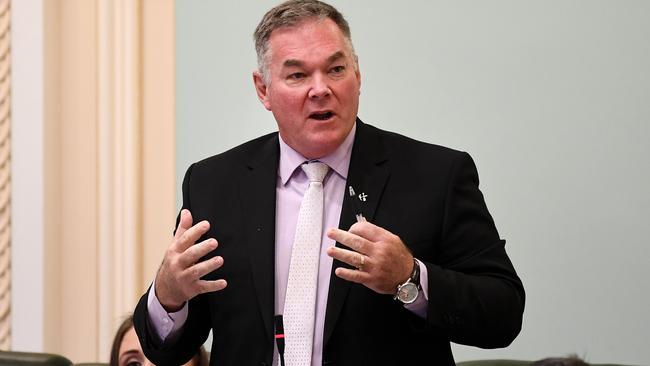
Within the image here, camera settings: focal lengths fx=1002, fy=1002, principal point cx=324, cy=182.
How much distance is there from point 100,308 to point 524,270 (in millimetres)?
1612

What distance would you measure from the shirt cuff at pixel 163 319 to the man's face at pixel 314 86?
448 mm

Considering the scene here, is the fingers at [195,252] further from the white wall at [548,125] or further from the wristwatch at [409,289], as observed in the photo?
the white wall at [548,125]

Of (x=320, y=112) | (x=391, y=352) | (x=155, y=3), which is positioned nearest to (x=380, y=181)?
(x=320, y=112)

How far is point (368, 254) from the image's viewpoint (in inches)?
72.9

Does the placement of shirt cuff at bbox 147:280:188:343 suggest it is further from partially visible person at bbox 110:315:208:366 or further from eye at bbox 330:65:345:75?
partially visible person at bbox 110:315:208:366

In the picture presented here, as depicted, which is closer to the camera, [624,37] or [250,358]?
[250,358]

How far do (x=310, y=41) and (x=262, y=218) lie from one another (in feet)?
1.33

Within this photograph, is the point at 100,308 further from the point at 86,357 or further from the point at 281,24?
the point at 281,24

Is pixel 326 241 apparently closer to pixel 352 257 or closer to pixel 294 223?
pixel 294 223

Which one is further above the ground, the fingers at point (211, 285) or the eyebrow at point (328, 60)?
the eyebrow at point (328, 60)

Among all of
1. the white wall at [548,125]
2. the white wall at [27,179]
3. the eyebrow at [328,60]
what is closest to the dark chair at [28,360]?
the white wall at [27,179]

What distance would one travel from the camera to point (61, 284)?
12.8ft

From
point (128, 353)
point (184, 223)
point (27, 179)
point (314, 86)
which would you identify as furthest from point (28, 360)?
point (314, 86)

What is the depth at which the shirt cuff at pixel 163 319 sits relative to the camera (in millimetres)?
2152
